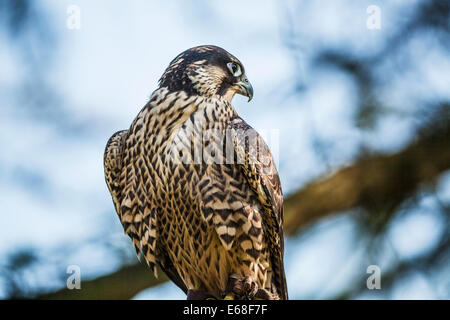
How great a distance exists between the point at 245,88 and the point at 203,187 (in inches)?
29.5

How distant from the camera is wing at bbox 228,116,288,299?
14.5ft

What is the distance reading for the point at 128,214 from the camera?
4531mm

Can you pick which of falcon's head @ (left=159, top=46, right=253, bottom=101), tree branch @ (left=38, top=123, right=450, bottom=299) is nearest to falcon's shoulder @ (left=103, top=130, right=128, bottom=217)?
falcon's head @ (left=159, top=46, right=253, bottom=101)

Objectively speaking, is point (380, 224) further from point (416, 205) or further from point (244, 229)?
point (244, 229)

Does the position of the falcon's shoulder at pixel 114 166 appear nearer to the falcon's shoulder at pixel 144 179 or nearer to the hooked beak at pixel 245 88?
the falcon's shoulder at pixel 144 179

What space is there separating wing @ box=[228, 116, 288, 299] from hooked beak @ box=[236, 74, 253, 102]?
19cm

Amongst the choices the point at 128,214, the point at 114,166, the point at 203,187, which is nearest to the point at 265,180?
the point at 203,187

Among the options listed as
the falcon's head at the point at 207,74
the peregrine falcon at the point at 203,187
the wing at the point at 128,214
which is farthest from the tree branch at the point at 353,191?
the falcon's head at the point at 207,74

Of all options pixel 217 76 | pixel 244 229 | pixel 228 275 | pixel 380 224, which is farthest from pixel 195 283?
pixel 380 224

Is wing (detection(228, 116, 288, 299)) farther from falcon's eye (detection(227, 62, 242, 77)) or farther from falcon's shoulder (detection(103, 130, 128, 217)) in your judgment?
falcon's shoulder (detection(103, 130, 128, 217))

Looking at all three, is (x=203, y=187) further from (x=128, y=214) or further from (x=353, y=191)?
(x=353, y=191)

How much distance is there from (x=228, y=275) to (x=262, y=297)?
0.98 feet

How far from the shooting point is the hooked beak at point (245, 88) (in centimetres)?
468
